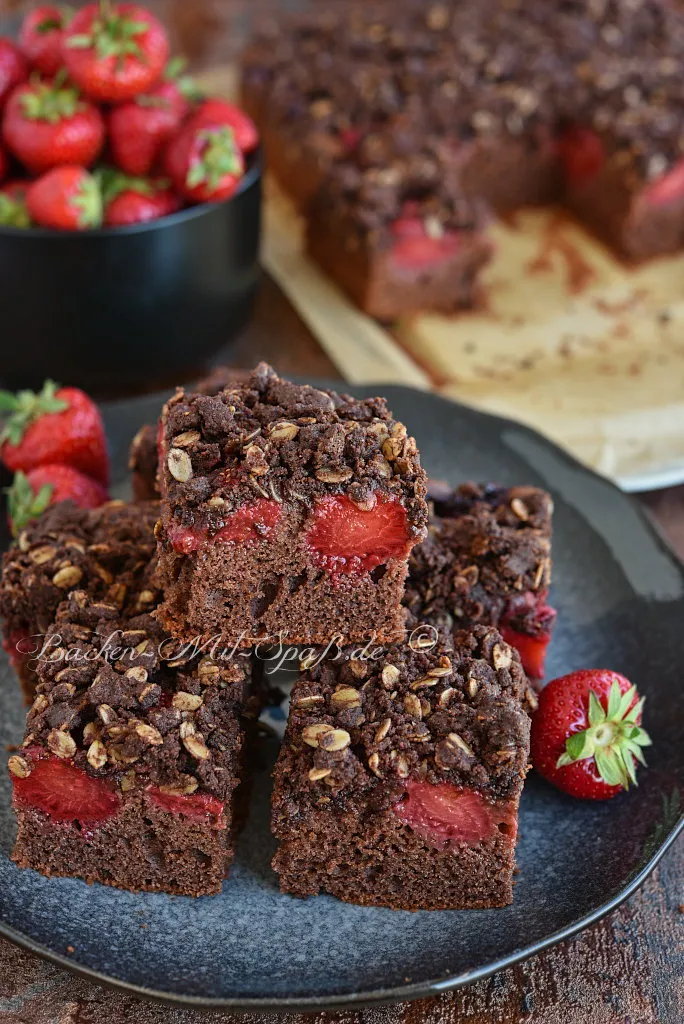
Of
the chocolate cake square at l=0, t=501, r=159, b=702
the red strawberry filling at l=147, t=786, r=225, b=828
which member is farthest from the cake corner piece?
the chocolate cake square at l=0, t=501, r=159, b=702

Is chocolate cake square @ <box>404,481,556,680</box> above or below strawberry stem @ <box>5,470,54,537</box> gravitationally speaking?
above

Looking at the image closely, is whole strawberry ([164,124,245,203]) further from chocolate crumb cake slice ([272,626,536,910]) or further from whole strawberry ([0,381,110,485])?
chocolate crumb cake slice ([272,626,536,910])

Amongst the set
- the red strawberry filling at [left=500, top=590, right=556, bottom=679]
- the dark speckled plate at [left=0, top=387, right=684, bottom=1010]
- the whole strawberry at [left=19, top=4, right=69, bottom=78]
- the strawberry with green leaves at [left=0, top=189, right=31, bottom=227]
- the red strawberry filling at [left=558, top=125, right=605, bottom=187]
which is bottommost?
the dark speckled plate at [left=0, top=387, right=684, bottom=1010]

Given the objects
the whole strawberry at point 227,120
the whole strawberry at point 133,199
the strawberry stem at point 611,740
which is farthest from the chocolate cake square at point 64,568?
the whole strawberry at point 227,120

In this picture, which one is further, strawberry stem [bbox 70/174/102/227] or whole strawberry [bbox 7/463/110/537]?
strawberry stem [bbox 70/174/102/227]

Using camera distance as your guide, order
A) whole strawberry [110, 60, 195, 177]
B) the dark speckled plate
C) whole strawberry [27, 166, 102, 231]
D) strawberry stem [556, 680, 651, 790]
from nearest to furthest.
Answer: the dark speckled plate → strawberry stem [556, 680, 651, 790] → whole strawberry [27, 166, 102, 231] → whole strawberry [110, 60, 195, 177]

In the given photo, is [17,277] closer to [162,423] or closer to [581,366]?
[162,423]

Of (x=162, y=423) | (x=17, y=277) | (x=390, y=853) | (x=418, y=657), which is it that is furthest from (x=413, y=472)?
(x=17, y=277)
